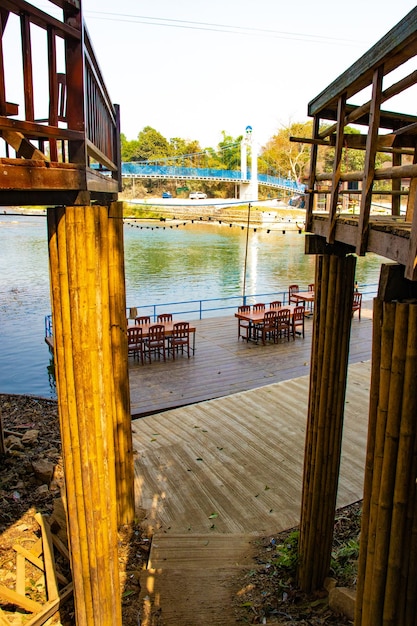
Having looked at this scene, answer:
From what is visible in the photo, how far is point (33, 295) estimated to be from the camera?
80.2 ft

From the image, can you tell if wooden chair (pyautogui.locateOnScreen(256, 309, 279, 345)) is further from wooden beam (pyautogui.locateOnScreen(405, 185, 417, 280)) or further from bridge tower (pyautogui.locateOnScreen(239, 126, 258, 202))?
bridge tower (pyautogui.locateOnScreen(239, 126, 258, 202))

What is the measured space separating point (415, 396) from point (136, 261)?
3419 centimetres

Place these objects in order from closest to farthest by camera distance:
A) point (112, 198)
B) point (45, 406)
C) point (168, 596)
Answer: point (168, 596) → point (112, 198) → point (45, 406)

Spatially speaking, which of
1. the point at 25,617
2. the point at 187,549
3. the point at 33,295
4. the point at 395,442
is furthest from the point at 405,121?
the point at 33,295

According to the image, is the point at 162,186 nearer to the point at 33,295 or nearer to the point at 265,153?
the point at 265,153

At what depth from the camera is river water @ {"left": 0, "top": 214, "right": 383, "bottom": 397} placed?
1517 centimetres

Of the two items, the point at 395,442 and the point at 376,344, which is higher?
the point at 376,344

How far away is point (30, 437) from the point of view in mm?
6941

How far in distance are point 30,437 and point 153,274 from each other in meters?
24.9

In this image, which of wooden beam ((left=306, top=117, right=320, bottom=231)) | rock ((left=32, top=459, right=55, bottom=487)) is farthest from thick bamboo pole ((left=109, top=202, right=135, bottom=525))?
wooden beam ((left=306, top=117, right=320, bottom=231))

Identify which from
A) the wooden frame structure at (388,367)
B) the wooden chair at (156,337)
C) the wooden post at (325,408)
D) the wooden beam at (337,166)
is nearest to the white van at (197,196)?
the wooden chair at (156,337)

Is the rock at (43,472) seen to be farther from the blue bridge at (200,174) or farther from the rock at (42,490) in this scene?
the blue bridge at (200,174)

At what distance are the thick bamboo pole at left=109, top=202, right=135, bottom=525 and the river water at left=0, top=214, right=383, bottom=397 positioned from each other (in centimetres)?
724

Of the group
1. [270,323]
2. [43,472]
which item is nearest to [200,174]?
[270,323]
